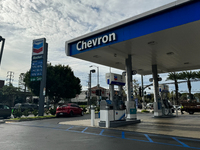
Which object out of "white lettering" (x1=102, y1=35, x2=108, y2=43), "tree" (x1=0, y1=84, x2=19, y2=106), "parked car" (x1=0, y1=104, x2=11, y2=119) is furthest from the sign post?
"tree" (x1=0, y1=84, x2=19, y2=106)

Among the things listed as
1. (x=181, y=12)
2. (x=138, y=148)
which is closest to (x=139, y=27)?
(x=181, y=12)

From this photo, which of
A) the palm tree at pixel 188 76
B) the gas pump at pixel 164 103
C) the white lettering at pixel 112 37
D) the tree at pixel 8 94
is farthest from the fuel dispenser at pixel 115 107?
the tree at pixel 8 94

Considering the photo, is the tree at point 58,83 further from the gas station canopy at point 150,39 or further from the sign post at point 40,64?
the gas station canopy at point 150,39

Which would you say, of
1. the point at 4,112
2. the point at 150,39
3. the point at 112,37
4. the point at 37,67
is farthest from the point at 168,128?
the point at 4,112

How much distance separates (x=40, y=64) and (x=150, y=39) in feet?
40.1

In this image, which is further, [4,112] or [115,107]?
[4,112]

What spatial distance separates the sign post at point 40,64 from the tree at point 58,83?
10747 mm

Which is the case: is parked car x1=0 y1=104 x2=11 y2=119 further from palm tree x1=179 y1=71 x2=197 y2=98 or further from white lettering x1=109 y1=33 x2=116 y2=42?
palm tree x1=179 y1=71 x2=197 y2=98

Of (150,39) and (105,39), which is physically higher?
(105,39)

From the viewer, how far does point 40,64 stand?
18766mm

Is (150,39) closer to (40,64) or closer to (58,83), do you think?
(40,64)

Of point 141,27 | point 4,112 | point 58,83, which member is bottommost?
point 4,112

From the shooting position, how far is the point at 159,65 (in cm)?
1797

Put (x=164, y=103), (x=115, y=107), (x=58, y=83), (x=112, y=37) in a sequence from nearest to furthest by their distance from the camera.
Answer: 1. (x=112, y=37)
2. (x=115, y=107)
3. (x=164, y=103)
4. (x=58, y=83)
